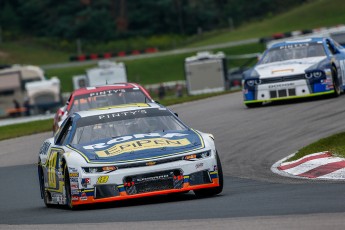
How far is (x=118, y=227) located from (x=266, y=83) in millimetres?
15109

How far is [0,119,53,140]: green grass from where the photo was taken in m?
27.9

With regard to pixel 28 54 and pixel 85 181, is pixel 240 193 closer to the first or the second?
pixel 85 181

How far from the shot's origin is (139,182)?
1121 cm

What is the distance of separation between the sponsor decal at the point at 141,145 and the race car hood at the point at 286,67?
40.4 feet

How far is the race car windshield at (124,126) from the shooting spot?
1225cm

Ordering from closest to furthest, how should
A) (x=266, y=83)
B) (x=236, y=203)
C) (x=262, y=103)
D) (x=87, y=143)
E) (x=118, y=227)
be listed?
(x=118, y=227) → (x=236, y=203) → (x=87, y=143) → (x=266, y=83) → (x=262, y=103)

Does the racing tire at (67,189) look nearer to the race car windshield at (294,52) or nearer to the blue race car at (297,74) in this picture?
the blue race car at (297,74)

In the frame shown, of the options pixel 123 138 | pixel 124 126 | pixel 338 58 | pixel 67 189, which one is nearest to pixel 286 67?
pixel 338 58

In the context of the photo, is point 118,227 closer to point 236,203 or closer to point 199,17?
point 236,203

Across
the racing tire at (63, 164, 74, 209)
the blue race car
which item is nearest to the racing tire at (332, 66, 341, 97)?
the blue race car

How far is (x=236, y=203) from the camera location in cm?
1048

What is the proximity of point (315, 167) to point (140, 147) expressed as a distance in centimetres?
303

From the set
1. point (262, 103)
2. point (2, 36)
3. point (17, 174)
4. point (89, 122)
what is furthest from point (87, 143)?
point (2, 36)

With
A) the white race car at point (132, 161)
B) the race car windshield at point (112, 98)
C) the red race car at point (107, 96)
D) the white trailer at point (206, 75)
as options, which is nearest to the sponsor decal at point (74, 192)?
the white race car at point (132, 161)
